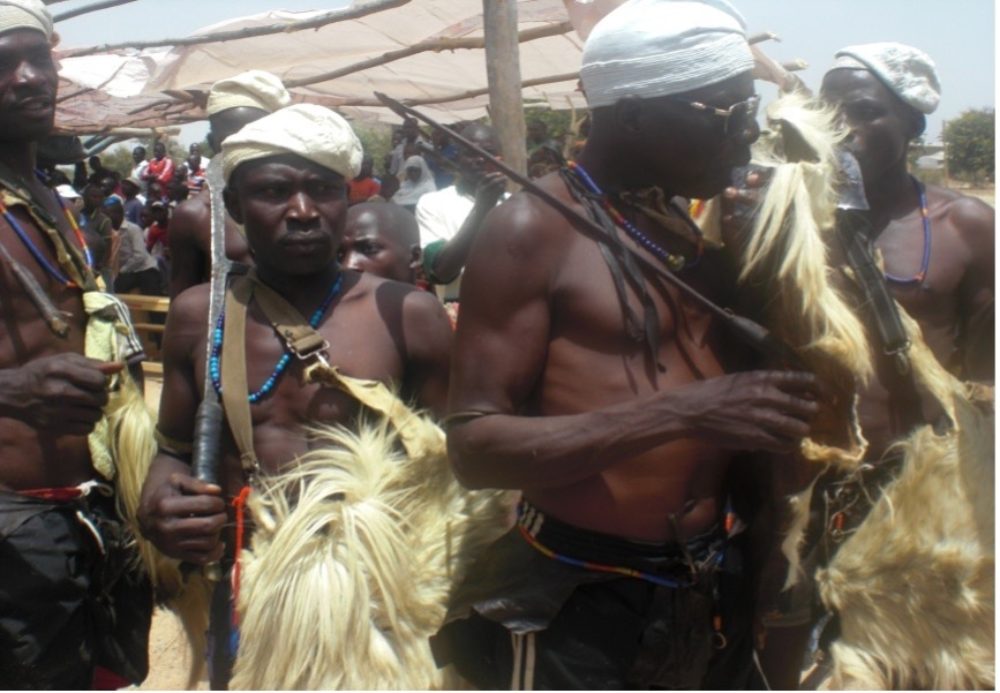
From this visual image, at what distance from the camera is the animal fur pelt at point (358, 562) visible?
2.15 meters

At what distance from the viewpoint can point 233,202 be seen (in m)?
2.67

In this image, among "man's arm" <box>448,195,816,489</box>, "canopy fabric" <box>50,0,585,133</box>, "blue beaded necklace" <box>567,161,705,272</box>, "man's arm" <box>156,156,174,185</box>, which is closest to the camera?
"man's arm" <box>448,195,816,489</box>

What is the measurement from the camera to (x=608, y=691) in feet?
6.77

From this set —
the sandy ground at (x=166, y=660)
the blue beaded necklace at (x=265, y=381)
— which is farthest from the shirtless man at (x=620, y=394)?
the sandy ground at (x=166, y=660)

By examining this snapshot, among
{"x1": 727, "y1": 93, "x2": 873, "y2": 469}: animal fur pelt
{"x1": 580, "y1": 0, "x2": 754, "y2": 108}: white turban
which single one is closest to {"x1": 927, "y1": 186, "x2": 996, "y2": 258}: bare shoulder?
{"x1": 727, "y1": 93, "x2": 873, "y2": 469}: animal fur pelt

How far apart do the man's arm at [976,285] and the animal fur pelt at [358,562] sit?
4.91ft

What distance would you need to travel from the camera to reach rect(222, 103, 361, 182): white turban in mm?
2516

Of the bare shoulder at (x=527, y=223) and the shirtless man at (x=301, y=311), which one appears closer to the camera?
the bare shoulder at (x=527, y=223)

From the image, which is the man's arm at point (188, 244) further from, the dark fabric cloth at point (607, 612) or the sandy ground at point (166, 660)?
the dark fabric cloth at point (607, 612)

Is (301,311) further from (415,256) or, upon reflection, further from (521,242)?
(415,256)

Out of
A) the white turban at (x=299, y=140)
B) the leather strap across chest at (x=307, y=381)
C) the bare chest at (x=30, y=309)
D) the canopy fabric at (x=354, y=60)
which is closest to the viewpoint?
the leather strap across chest at (x=307, y=381)

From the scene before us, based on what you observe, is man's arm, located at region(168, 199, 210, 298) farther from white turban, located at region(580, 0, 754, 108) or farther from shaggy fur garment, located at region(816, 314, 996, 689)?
shaggy fur garment, located at region(816, 314, 996, 689)

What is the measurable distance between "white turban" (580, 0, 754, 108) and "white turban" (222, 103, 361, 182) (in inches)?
29.0

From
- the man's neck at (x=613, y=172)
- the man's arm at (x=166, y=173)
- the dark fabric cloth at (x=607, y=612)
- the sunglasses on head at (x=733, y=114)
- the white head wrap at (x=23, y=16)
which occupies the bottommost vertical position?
the man's arm at (x=166, y=173)
